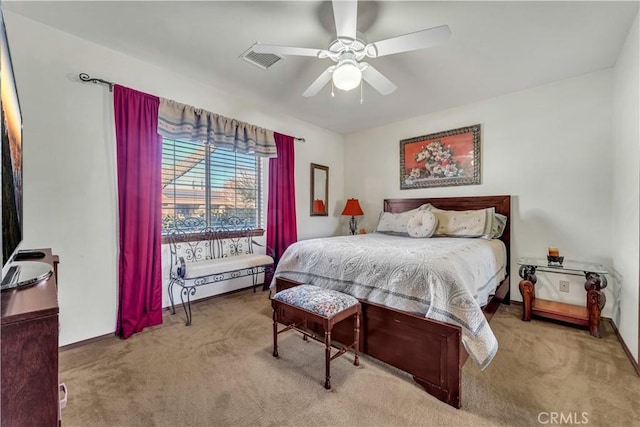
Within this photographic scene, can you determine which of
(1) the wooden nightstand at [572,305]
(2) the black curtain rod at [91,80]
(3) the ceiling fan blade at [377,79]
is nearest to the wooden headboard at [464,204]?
(1) the wooden nightstand at [572,305]

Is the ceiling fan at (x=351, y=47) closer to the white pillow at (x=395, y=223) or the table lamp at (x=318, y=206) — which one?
the white pillow at (x=395, y=223)

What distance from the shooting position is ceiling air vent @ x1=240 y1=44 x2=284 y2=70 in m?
2.52

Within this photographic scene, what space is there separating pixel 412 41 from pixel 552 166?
8.14 ft

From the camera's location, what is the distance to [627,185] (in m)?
2.30

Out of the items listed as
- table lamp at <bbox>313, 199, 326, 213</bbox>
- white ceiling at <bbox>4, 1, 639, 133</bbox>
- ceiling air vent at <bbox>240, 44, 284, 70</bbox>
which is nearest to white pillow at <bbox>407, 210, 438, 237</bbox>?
white ceiling at <bbox>4, 1, 639, 133</bbox>

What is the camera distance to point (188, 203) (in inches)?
126

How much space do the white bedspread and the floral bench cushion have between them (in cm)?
17

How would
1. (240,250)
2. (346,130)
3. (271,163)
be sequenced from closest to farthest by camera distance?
(240,250) < (271,163) < (346,130)

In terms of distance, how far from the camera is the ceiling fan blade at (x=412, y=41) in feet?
5.67

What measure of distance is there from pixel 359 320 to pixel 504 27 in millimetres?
2572

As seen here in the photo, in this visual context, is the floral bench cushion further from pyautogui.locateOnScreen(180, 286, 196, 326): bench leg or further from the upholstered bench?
pyautogui.locateOnScreen(180, 286, 196, 326): bench leg

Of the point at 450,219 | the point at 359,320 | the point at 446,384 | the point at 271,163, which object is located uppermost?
the point at 271,163

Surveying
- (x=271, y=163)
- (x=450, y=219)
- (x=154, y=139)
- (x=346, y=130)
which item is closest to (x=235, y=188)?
(x=271, y=163)

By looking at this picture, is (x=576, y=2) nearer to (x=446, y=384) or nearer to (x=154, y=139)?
(x=446, y=384)
